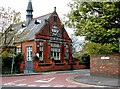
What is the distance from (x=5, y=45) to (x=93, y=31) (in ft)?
36.5

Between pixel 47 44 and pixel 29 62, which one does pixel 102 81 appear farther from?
pixel 47 44

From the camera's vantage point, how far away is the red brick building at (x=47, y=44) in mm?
33594

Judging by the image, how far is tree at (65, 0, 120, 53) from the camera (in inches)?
800

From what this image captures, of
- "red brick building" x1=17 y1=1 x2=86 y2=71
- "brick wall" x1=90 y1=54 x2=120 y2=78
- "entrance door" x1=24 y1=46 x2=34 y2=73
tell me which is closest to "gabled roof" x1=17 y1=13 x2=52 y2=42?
"red brick building" x1=17 y1=1 x2=86 y2=71

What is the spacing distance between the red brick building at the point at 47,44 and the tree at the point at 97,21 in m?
11.2

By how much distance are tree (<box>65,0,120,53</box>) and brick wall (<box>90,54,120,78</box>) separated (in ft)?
2.96

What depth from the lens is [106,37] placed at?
2127 centimetres

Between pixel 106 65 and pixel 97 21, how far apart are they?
167 inches

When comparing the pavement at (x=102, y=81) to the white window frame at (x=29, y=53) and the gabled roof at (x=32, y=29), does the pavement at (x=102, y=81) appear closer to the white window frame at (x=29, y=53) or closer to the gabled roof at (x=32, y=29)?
the white window frame at (x=29, y=53)

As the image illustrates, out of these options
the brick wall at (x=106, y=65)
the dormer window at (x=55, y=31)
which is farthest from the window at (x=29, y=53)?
the brick wall at (x=106, y=65)

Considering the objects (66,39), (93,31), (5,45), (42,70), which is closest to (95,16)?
(93,31)

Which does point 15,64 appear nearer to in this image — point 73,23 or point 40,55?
point 40,55

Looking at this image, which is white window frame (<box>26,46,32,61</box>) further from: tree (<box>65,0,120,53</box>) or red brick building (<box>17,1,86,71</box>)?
tree (<box>65,0,120,53</box>)

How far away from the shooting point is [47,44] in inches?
1378
